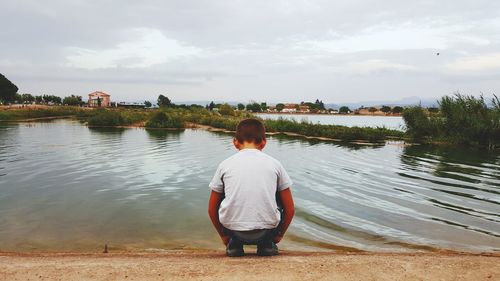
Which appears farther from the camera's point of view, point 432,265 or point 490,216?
point 490,216

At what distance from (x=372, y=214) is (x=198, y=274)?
22.4 ft

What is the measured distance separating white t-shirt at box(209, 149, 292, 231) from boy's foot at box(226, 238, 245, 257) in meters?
0.48

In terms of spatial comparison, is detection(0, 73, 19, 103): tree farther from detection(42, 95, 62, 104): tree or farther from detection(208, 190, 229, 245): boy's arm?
detection(208, 190, 229, 245): boy's arm

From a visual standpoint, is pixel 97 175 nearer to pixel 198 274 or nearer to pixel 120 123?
pixel 198 274

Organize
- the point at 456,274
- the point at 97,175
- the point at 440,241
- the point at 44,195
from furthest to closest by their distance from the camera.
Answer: the point at 97,175 → the point at 44,195 → the point at 440,241 → the point at 456,274

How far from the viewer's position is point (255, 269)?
4.09 metres

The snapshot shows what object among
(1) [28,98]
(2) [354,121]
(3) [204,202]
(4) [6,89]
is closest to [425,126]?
(3) [204,202]

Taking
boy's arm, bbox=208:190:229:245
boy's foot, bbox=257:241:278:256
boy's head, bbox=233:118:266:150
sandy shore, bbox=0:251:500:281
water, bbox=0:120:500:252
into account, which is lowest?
water, bbox=0:120:500:252

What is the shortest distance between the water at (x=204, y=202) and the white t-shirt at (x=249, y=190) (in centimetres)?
335

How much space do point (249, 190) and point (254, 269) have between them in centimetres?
87

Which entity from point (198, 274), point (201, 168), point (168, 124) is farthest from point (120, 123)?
point (198, 274)

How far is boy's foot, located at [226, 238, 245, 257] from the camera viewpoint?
15.1ft

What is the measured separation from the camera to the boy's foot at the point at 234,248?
4.60 metres

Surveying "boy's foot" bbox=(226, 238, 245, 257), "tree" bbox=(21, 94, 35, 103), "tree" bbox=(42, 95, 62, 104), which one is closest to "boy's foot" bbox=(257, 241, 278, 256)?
"boy's foot" bbox=(226, 238, 245, 257)
